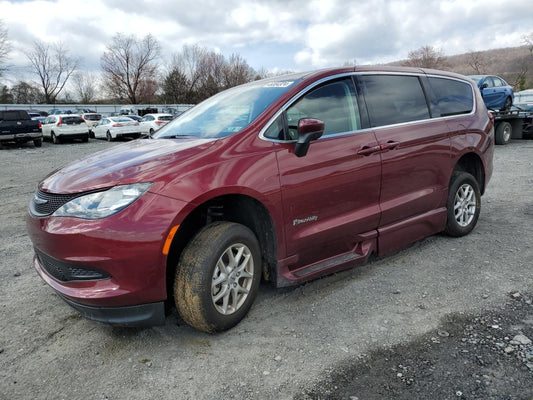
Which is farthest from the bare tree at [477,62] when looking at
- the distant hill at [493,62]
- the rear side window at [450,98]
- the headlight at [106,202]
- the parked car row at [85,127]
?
the headlight at [106,202]

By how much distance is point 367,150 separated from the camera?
331 centimetres

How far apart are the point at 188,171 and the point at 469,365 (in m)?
2.01

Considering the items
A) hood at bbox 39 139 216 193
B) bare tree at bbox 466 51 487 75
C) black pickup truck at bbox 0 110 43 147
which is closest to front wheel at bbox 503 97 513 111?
hood at bbox 39 139 216 193

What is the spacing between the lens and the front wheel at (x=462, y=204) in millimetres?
4211

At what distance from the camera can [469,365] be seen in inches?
90.7

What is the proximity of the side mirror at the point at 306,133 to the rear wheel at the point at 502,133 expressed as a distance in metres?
13.5

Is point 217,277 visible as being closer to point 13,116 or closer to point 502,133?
point 502,133

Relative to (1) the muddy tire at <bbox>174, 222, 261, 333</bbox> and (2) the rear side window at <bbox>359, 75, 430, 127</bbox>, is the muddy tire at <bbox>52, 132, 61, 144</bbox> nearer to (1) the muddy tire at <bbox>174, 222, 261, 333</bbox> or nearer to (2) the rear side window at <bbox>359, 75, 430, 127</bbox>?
(2) the rear side window at <bbox>359, 75, 430, 127</bbox>

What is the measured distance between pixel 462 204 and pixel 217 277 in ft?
10.0

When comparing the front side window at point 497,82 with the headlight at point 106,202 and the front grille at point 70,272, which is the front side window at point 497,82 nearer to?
the headlight at point 106,202

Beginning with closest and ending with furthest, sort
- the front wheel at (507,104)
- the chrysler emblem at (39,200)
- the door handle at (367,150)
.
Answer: the chrysler emblem at (39,200) < the door handle at (367,150) < the front wheel at (507,104)

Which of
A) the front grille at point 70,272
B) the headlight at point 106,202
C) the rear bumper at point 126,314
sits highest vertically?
the headlight at point 106,202

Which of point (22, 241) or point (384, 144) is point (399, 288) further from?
point (22, 241)

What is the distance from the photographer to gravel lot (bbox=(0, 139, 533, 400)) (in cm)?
220
